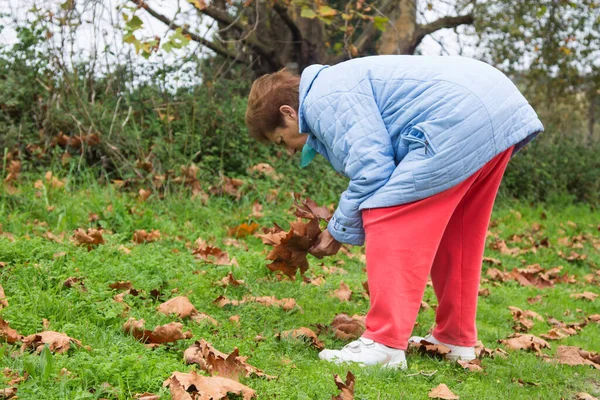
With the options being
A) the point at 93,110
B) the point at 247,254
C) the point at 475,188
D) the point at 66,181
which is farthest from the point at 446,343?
the point at 93,110

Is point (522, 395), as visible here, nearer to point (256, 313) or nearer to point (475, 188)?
point (475, 188)

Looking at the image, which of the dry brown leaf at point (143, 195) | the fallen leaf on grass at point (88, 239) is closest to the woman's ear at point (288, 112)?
the fallen leaf on grass at point (88, 239)

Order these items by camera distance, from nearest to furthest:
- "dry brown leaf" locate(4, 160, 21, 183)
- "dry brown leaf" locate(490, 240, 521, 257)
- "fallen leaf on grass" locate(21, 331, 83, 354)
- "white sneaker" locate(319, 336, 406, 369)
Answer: "fallen leaf on grass" locate(21, 331, 83, 354) → "white sneaker" locate(319, 336, 406, 369) → "dry brown leaf" locate(4, 160, 21, 183) → "dry brown leaf" locate(490, 240, 521, 257)

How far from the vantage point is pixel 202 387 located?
2332 millimetres

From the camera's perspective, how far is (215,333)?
3.18m

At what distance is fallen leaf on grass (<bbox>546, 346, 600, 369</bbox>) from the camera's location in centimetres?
359

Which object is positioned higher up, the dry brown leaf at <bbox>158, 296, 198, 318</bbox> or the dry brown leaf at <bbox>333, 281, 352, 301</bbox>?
the dry brown leaf at <bbox>158, 296, 198, 318</bbox>

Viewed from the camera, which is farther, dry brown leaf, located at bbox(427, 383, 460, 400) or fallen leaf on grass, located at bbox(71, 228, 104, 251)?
fallen leaf on grass, located at bbox(71, 228, 104, 251)

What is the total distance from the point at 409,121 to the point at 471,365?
127 cm

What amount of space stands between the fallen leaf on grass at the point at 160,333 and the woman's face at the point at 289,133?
100cm

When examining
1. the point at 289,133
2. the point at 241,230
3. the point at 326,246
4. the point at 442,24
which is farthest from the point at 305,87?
the point at 442,24

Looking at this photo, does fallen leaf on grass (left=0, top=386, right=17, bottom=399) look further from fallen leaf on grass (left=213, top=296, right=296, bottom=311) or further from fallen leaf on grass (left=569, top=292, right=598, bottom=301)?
fallen leaf on grass (left=569, top=292, right=598, bottom=301)

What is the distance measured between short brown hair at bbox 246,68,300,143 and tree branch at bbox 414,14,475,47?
6.84m

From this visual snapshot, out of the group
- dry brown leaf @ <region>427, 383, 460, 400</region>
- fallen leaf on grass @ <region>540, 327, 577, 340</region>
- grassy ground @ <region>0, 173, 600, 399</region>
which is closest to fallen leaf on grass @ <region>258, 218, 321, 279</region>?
grassy ground @ <region>0, 173, 600, 399</region>
